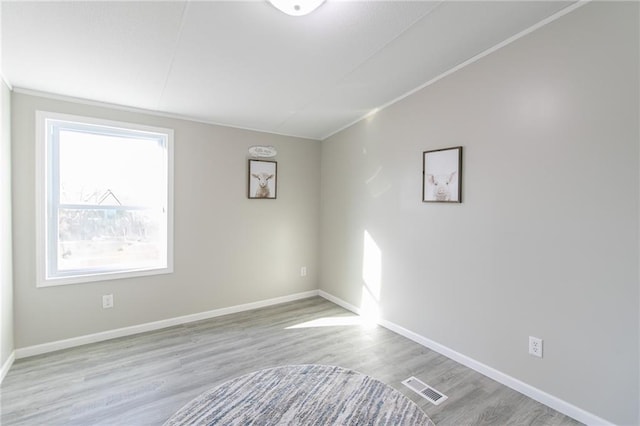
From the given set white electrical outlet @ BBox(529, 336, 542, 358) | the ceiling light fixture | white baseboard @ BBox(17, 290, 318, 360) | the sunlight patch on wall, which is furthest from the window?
white electrical outlet @ BBox(529, 336, 542, 358)

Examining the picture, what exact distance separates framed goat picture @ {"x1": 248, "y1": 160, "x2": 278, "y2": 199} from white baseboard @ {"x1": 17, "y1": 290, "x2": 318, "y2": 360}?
139cm

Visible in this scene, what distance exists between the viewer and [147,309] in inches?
121

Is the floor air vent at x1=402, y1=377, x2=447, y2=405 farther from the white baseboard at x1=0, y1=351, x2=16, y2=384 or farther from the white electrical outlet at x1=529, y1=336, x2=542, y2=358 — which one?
the white baseboard at x1=0, y1=351, x2=16, y2=384

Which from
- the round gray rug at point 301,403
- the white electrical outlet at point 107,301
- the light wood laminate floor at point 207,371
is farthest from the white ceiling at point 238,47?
the light wood laminate floor at point 207,371

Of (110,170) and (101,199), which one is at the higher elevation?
(110,170)

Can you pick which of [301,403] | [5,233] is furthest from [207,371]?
[5,233]

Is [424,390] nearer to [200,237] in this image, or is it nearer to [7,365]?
[200,237]

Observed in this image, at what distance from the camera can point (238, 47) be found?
204cm

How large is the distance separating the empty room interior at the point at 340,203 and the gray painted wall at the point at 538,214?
0.04 feet

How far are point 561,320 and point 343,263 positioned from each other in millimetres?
2328

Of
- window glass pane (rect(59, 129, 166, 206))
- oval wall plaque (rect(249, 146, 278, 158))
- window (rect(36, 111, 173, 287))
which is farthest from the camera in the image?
oval wall plaque (rect(249, 146, 278, 158))

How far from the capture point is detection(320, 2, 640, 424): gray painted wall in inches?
68.6

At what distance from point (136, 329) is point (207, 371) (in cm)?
115

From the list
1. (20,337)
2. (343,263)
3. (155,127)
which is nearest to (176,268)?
(20,337)
